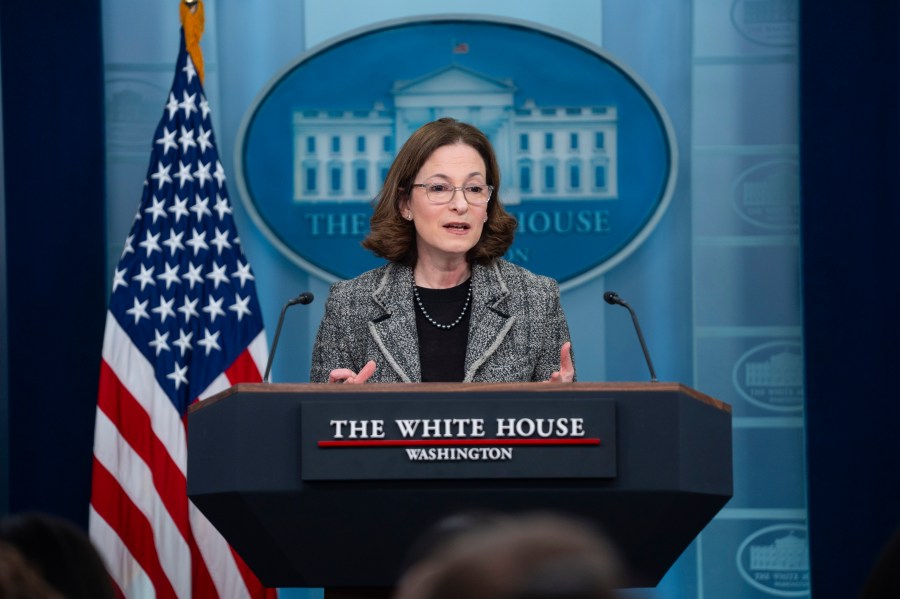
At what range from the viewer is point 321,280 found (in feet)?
17.1

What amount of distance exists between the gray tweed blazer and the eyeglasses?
0.61 ft

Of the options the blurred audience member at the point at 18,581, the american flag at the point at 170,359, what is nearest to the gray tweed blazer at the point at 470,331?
the american flag at the point at 170,359

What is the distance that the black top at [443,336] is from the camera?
10.7 feet

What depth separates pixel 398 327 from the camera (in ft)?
10.6

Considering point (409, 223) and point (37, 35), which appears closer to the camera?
point (409, 223)

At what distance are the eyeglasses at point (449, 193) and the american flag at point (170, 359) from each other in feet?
5.63

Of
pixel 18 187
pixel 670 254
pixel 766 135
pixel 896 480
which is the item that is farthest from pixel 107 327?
pixel 896 480

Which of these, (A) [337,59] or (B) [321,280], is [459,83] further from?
(B) [321,280]

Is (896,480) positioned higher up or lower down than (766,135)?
lower down

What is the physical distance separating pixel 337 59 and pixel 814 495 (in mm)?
2422

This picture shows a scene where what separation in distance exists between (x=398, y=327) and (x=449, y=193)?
0.36 m

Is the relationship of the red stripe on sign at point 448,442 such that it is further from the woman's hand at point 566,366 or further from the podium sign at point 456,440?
the woman's hand at point 566,366

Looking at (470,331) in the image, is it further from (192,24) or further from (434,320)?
(192,24)

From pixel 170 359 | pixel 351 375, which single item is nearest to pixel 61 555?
pixel 351 375
